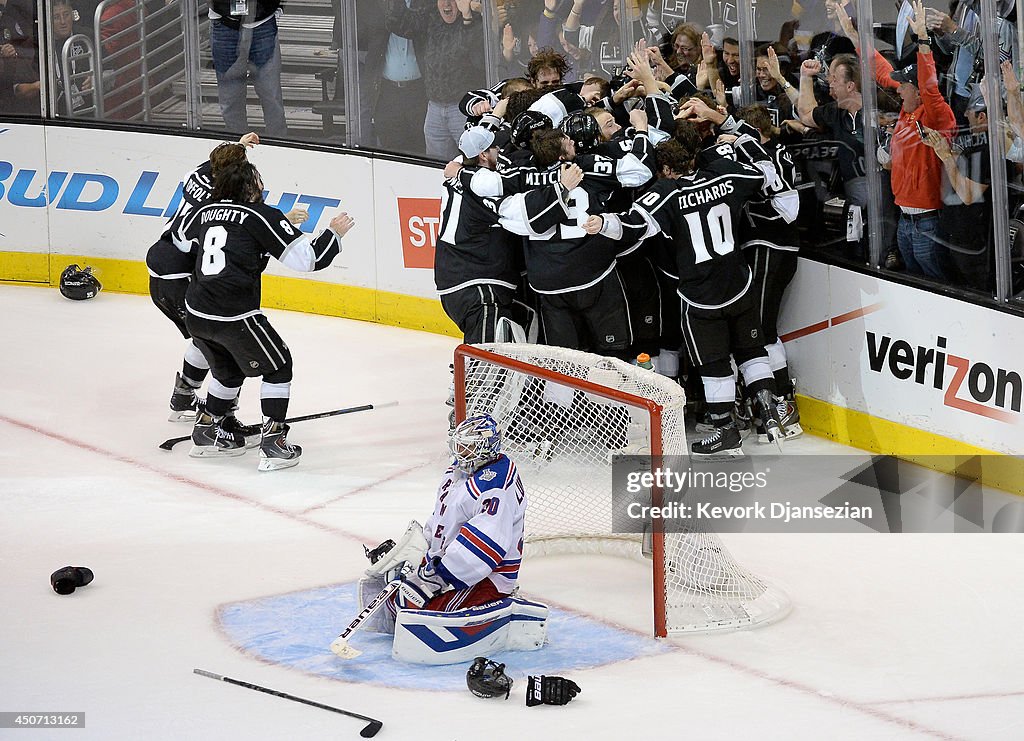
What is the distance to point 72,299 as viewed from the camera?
32.7 feet

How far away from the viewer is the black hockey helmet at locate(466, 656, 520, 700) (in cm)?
445

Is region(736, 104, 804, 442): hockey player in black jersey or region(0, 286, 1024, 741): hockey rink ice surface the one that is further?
region(736, 104, 804, 442): hockey player in black jersey

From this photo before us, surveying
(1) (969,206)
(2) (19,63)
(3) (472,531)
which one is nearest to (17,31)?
(2) (19,63)

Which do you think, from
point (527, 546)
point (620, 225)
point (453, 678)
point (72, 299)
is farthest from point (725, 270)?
point (72, 299)

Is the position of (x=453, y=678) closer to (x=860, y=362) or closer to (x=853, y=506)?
(x=853, y=506)

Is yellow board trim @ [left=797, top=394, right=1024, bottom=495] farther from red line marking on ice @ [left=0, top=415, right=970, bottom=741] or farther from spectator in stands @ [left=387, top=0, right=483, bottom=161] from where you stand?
spectator in stands @ [left=387, top=0, right=483, bottom=161]

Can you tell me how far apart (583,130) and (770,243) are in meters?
1.00

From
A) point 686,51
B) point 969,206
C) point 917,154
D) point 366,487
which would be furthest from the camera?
point 686,51

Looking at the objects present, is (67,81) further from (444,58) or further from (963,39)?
(963,39)

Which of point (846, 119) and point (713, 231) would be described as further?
point (846, 119)

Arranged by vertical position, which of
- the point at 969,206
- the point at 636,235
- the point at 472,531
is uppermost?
the point at 969,206

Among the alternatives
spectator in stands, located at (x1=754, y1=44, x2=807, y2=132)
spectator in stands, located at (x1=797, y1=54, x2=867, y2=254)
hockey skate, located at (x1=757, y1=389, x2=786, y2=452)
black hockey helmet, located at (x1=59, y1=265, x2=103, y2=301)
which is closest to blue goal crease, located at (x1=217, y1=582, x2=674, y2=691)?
hockey skate, located at (x1=757, y1=389, x2=786, y2=452)

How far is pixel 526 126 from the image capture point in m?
7.04

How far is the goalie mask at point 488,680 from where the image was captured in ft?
14.6
